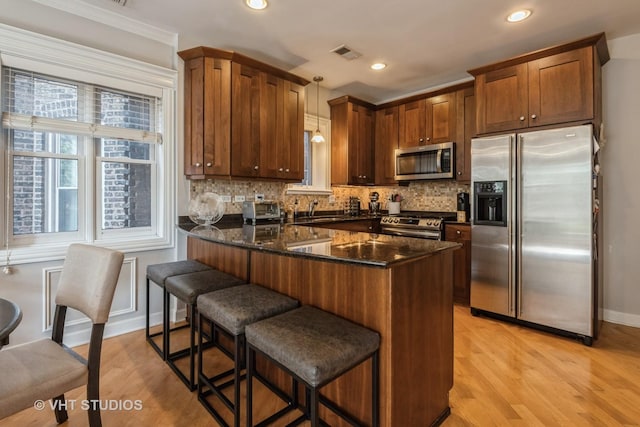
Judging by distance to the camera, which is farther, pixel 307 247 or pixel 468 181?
pixel 468 181

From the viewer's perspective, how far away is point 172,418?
1.69 metres

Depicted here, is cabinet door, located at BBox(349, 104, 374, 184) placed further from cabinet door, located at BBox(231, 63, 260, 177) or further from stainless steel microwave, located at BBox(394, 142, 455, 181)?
cabinet door, located at BBox(231, 63, 260, 177)

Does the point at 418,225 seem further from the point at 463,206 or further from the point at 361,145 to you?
the point at 361,145

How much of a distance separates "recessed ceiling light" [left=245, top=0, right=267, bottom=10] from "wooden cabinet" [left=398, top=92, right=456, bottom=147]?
249 cm

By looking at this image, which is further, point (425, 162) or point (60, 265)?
point (425, 162)

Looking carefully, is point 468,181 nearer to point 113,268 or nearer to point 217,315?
point 217,315

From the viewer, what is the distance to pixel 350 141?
4.38 metres

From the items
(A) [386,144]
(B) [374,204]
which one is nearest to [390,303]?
(A) [386,144]

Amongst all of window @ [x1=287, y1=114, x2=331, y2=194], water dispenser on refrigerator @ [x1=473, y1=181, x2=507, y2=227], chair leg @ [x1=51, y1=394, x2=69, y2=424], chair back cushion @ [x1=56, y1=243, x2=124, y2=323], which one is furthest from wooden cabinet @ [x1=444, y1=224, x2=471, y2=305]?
chair leg @ [x1=51, y1=394, x2=69, y2=424]

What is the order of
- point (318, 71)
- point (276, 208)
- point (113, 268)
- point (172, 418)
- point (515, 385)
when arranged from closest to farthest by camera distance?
1. point (113, 268)
2. point (172, 418)
3. point (515, 385)
4. point (276, 208)
5. point (318, 71)

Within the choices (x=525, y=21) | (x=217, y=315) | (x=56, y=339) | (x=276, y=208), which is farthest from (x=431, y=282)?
(x=525, y=21)

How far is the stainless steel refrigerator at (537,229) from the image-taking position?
2600 millimetres

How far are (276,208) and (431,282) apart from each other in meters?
2.30

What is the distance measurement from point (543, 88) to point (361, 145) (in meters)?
2.22
